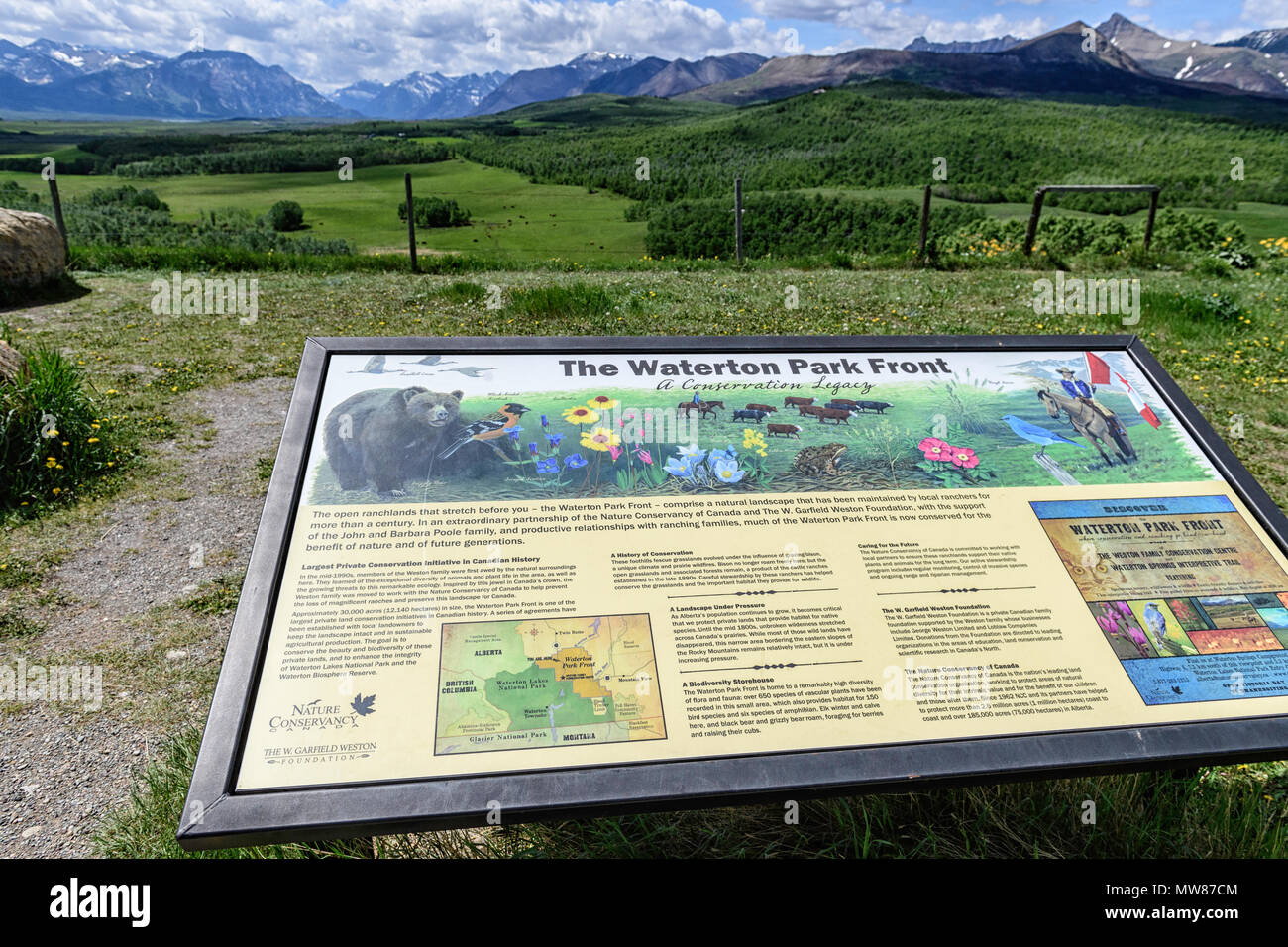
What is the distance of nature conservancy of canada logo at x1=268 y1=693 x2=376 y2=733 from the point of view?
6.66 ft

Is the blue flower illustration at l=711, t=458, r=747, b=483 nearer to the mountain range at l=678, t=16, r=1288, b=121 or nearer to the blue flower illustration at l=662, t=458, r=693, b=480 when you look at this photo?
the blue flower illustration at l=662, t=458, r=693, b=480

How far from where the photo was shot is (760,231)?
26.5 meters

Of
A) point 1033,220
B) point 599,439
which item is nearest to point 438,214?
point 1033,220

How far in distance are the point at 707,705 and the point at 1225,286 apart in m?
13.3

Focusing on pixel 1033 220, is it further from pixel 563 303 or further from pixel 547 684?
pixel 547 684

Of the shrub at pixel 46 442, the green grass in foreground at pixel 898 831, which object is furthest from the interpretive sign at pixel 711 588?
the shrub at pixel 46 442

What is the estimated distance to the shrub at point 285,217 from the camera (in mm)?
22703

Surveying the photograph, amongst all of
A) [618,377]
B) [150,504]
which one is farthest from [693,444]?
[150,504]

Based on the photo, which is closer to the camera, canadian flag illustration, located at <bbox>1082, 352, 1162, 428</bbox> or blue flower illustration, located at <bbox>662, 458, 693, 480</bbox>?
blue flower illustration, located at <bbox>662, 458, 693, 480</bbox>

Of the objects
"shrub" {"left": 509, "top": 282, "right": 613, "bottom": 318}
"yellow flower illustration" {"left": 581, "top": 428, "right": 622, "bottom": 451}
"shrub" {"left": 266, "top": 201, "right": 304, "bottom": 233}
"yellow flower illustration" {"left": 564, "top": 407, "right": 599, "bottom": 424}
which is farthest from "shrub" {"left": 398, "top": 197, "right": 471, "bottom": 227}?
"yellow flower illustration" {"left": 581, "top": 428, "right": 622, "bottom": 451}

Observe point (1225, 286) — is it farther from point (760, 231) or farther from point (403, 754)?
point (760, 231)

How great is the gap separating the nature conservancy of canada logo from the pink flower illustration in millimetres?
2085

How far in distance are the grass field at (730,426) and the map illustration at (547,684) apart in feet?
3.08

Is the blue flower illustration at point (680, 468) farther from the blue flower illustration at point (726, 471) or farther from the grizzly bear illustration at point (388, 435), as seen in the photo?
the grizzly bear illustration at point (388, 435)
